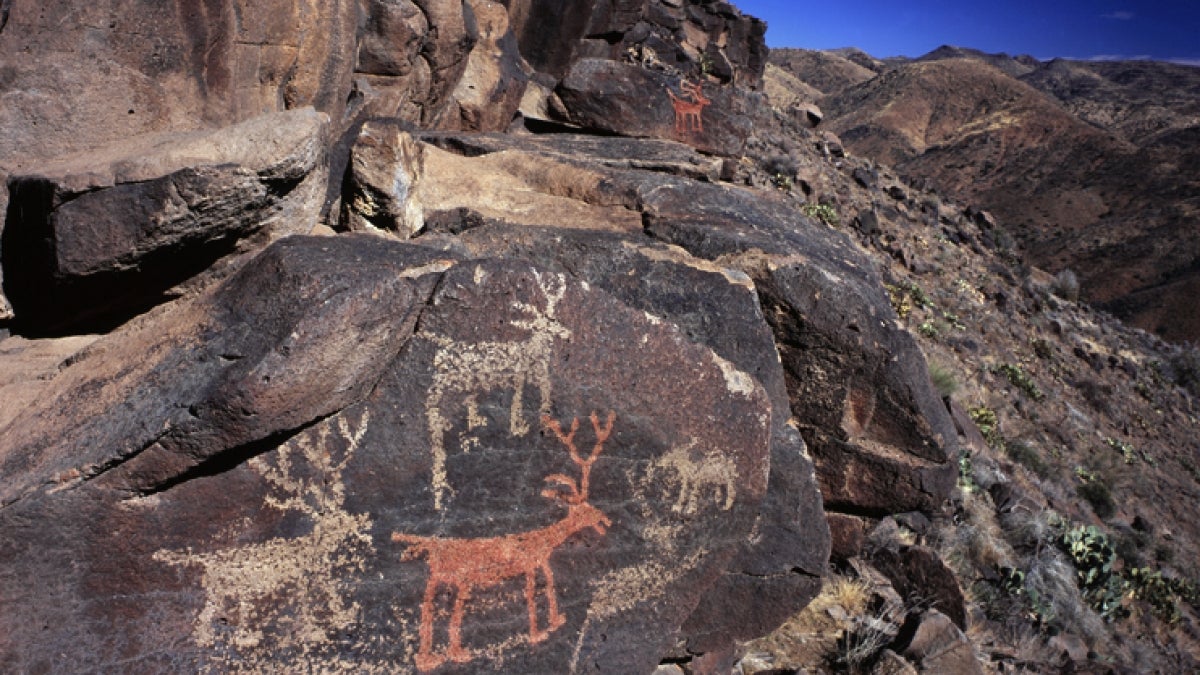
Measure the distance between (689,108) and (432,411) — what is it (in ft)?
22.5

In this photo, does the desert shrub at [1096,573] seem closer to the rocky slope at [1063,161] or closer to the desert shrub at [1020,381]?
the desert shrub at [1020,381]

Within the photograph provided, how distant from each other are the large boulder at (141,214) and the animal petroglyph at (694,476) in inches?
86.6

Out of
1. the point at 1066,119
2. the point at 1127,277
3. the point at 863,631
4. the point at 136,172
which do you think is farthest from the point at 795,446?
the point at 1066,119

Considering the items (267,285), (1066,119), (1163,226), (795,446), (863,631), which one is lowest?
(863,631)

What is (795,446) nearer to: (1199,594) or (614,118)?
(614,118)

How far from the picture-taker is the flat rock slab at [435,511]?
2.63 m

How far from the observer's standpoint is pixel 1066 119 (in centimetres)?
4359

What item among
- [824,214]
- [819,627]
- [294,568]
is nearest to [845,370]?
[819,627]

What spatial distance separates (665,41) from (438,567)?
19.3 metres

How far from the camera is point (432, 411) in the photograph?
3.01 meters

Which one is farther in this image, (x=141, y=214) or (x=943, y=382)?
(x=943, y=382)

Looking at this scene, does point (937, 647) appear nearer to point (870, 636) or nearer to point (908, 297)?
point (870, 636)

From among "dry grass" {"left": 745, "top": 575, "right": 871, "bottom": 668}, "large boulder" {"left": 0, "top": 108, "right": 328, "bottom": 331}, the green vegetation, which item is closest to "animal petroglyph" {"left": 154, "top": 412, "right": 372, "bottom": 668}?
"large boulder" {"left": 0, "top": 108, "right": 328, "bottom": 331}

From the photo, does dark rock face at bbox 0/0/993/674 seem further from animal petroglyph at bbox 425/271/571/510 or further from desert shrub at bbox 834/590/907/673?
desert shrub at bbox 834/590/907/673
